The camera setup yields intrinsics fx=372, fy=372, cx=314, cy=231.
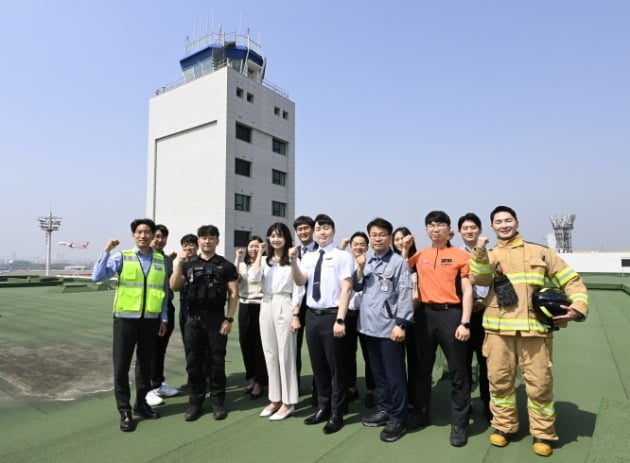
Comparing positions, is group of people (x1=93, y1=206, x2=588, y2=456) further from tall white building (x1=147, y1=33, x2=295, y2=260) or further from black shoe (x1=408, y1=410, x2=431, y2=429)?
tall white building (x1=147, y1=33, x2=295, y2=260)

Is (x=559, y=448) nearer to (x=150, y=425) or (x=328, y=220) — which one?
(x=328, y=220)

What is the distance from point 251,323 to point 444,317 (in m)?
2.14

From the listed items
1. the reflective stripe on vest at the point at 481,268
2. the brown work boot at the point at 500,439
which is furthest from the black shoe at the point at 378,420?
the reflective stripe on vest at the point at 481,268

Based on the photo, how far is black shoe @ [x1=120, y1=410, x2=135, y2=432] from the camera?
10.5ft

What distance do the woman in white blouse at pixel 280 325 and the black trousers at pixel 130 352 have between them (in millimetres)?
1109

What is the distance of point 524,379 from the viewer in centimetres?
288

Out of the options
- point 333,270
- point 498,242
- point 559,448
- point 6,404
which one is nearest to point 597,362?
point 559,448

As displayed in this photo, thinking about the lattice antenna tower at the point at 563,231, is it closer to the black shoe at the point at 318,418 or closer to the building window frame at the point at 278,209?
the building window frame at the point at 278,209

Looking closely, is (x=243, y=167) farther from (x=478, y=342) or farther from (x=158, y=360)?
(x=478, y=342)

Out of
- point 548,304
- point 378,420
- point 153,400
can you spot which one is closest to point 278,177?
point 153,400

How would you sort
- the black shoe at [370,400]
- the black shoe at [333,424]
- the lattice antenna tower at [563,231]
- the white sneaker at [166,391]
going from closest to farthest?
the black shoe at [333,424] < the black shoe at [370,400] < the white sneaker at [166,391] < the lattice antenna tower at [563,231]

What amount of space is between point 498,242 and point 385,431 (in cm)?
183

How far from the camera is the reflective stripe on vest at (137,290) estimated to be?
3.46m

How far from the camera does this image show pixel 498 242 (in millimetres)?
3135
